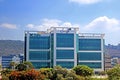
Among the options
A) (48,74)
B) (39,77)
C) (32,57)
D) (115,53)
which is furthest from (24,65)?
(115,53)

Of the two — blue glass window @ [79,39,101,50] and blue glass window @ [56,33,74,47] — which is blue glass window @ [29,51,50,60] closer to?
blue glass window @ [56,33,74,47]

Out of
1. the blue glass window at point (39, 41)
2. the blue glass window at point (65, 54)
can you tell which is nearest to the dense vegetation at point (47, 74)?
the blue glass window at point (39, 41)

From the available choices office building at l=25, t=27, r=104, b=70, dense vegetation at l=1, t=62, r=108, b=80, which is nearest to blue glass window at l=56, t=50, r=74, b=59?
office building at l=25, t=27, r=104, b=70

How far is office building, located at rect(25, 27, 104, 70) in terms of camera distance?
218ft

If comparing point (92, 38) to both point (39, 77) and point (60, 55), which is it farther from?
point (39, 77)

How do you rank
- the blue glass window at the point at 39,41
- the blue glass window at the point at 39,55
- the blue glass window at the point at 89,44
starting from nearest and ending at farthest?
1. the blue glass window at the point at 39,41
2. the blue glass window at the point at 39,55
3. the blue glass window at the point at 89,44

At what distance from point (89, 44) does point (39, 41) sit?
402 inches

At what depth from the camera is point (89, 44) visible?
68.6 m

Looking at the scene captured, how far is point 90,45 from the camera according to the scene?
6875cm

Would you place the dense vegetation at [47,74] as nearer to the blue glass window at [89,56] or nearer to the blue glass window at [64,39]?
the blue glass window at [64,39]

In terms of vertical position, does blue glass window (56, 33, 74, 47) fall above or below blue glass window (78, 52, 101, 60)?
above

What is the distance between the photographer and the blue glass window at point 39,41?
2633 inches

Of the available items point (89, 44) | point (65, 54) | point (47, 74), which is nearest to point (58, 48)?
point (65, 54)

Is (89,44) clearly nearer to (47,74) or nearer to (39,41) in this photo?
(39,41)
